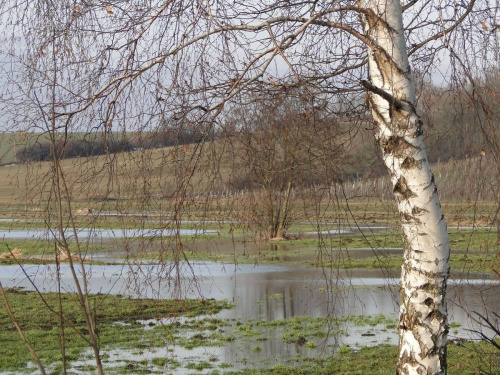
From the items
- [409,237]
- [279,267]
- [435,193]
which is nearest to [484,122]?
[435,193]

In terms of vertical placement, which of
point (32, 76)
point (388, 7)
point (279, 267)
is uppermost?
point (388, 7)

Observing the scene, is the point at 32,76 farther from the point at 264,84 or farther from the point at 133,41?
the point at 264,84

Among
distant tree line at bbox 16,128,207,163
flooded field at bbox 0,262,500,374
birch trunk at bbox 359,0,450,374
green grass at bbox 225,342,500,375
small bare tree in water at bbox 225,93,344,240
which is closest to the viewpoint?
distant tree line at bbox 16,128,207,163

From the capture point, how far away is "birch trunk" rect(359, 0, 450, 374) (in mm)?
4734

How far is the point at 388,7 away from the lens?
4.76 m

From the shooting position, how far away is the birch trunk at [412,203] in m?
4.73

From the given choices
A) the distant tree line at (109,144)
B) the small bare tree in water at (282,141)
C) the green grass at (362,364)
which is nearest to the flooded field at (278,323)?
the green grass at (362,364)

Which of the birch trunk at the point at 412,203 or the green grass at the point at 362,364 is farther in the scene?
the green grass at the point at 362,364

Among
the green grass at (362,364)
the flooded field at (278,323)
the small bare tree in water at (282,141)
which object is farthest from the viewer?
the flooded field at (278,323)

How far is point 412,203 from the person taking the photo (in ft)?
15.5

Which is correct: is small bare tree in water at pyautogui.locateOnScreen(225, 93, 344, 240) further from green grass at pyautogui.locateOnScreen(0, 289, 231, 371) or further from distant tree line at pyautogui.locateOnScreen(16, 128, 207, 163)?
green grass at pyautogui.locateOnScreen(0, 289, 231, 371)

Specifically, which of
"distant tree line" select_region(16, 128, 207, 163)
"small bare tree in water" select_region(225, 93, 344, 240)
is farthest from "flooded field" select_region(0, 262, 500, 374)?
"distant tree line" select_region(16, 128, 207, 163)

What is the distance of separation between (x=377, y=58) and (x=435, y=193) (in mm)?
992

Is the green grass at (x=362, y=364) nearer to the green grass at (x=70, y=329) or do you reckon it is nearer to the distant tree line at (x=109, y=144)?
the green grass at (x=70, y=329)
